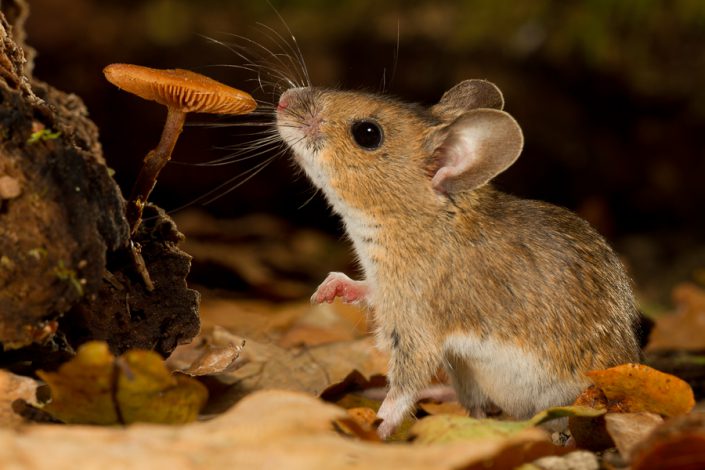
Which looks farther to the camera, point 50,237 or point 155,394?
point 50,237

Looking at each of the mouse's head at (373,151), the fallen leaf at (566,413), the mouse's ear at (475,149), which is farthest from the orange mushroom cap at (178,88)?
the fallen leaf at (566,413)

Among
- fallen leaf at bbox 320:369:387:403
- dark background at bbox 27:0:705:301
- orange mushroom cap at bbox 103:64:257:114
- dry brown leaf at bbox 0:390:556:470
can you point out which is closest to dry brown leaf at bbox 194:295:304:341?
fallen leaf at bbox 320:369:387:403

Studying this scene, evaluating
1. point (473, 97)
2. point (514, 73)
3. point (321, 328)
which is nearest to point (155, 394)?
point (473, 97)

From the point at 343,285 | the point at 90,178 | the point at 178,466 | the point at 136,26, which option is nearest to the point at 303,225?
the point at 136,26

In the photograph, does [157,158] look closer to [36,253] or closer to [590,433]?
[36,253]

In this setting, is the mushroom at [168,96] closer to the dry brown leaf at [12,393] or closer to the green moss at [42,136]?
the green moss at [42,136]

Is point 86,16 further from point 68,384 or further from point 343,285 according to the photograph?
point 68,384
